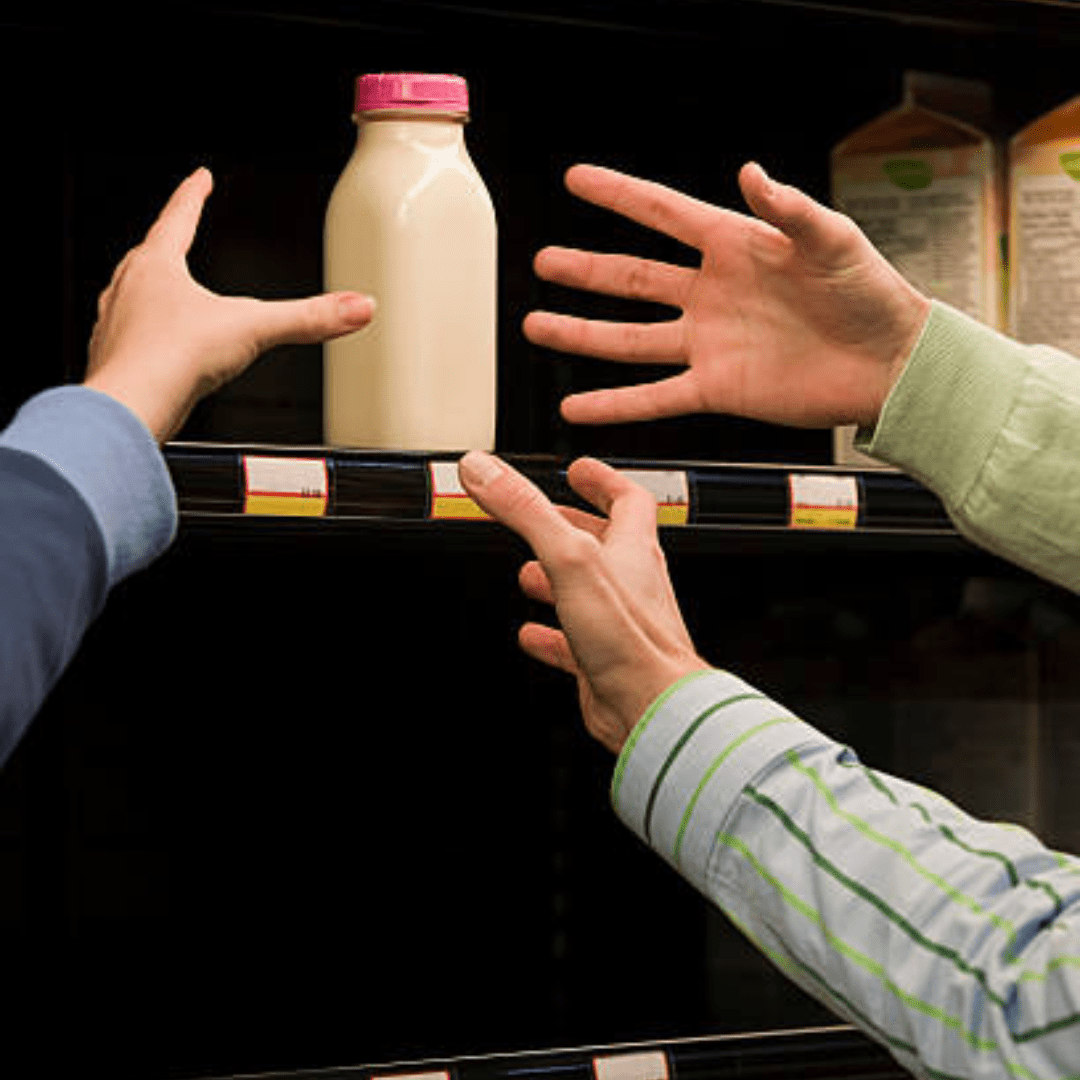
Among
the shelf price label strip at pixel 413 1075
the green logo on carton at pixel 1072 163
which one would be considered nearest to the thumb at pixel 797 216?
the green logo on carton at pixel 1072 163

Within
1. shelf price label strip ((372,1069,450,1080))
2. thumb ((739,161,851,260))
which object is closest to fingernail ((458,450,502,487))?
thumb ((739,161,851,260))

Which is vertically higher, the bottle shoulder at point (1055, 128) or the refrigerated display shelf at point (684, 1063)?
the bottle shoulder at point (1055, 128)

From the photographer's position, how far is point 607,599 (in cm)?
107

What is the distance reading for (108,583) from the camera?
2.85 feet

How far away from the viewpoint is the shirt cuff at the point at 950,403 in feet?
3.75

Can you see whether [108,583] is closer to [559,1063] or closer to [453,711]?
[559,1063]

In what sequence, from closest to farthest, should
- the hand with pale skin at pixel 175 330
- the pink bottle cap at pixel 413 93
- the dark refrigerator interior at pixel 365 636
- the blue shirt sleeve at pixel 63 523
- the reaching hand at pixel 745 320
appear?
the blue shirt sleeve at pixel 63 523 < the hand with pale skin at pixel 175 330 < the reaching hand at pixel 745 320 < the pink bottle cap at pixel 413 93 < the dark refrigerator interior at pixel 365 636

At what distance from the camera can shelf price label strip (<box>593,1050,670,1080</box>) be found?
1.33 m

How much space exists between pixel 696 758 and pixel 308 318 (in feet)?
1.07

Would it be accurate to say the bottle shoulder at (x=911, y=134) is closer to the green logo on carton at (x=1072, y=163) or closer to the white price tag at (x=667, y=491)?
the green logo on carton at (x=1072, y=163)

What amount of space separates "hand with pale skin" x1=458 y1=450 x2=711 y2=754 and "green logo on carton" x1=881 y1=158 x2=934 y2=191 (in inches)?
23.0

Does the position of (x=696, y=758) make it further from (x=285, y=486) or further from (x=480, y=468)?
(x=285, y=486)

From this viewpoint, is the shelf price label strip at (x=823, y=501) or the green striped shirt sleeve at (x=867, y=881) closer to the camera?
the green striped shirt sleeve at (x=867, y=881)

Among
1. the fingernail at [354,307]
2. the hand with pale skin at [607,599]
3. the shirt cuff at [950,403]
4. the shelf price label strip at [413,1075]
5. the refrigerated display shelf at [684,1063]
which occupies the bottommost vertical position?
the refrigerated display shelf at [684,1063]
